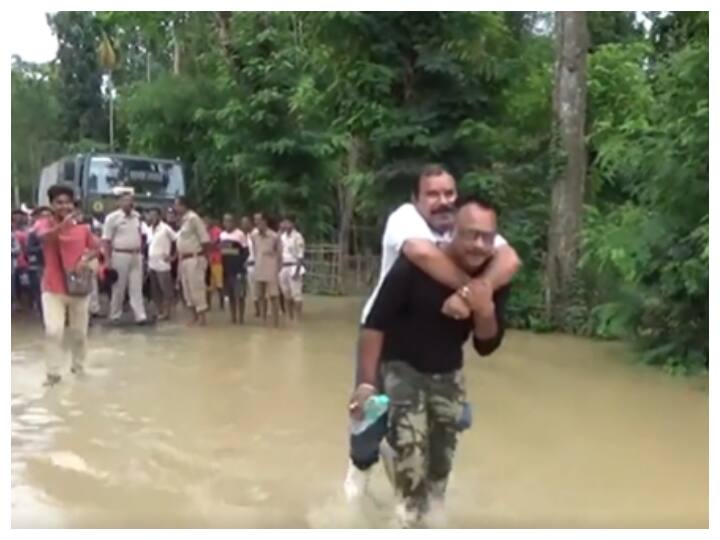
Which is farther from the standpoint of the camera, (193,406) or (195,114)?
(195,114)

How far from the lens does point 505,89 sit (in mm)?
15078

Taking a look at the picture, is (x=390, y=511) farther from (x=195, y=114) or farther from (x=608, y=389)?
(x=195, y=114)

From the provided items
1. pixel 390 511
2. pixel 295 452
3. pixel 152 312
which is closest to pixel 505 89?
pixel 152 312

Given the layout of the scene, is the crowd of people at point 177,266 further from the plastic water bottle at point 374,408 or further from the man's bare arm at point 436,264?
the man's bare arm at point 436,264

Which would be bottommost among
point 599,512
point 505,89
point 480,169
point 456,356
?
point 599,512

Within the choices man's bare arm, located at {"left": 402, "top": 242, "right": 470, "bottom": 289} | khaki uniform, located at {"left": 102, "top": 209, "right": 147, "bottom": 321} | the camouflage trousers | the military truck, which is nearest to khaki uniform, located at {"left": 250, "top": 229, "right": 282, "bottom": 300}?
khaki uniform, located at {"left": 102, "top": 209, "right": 147, "bottom": 321}

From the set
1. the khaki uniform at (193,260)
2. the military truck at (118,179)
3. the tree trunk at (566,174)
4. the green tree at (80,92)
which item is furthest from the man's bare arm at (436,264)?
the green tree at (80,92)

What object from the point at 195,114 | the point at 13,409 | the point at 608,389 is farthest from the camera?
the point at 195,114

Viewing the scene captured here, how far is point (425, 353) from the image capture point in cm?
448

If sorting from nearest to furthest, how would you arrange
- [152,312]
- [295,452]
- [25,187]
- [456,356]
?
[456,356]
[295,452]
[152,312]
[25,187]

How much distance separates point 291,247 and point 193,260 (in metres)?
1.21

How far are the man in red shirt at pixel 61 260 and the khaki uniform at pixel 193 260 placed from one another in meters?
4.53

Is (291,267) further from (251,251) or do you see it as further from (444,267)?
(444,267)

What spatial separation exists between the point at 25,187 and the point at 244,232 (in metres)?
15.4
